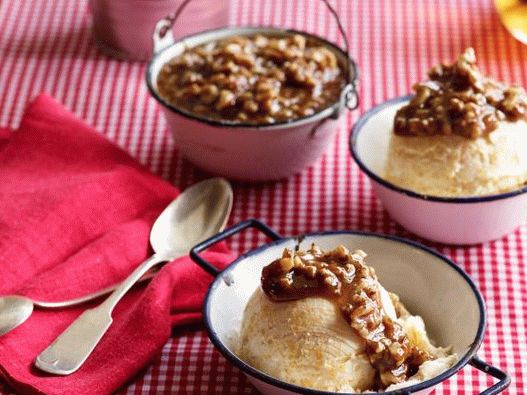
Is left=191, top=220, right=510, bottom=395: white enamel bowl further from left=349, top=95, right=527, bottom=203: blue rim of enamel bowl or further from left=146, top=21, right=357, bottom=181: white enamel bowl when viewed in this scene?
left=146, top=21, right=357, bottom=181: white enamel bowl

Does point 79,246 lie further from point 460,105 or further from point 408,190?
point 460,105

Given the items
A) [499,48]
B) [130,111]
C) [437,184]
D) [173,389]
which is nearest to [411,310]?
[437,184]

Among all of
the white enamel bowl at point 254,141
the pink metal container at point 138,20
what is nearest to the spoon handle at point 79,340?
the white enamel bowl at point 254,141

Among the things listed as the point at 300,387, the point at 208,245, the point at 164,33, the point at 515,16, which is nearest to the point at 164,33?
the point at 164,33

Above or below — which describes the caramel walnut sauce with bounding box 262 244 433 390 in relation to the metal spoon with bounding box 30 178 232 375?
above

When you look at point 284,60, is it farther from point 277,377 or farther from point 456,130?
point 277,377

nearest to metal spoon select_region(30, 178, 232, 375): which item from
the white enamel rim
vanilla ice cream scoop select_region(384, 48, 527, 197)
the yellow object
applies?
the white enamel rim
